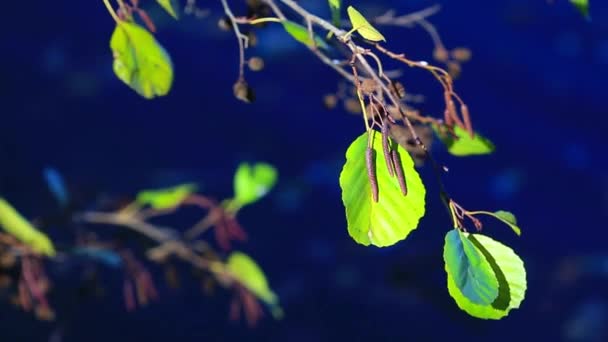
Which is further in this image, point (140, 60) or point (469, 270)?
point (140, 60)

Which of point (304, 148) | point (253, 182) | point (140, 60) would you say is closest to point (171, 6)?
point (140, 60)

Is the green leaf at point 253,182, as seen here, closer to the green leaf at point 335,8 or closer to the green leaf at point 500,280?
the green leaf at point 335,8

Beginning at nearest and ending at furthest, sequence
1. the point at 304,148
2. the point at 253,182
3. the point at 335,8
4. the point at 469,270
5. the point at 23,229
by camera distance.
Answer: the point at 469,270
the point at 335,8
the point at 23,229
the point at 253,182
the point at 304,148

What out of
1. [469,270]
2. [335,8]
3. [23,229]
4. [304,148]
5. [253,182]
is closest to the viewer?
[469,270]

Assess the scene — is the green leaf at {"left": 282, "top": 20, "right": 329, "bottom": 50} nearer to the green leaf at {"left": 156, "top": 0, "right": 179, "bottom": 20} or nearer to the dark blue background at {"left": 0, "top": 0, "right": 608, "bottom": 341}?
the green leaf at {"left": 156, "top": 0, "right": 179, "bottom": 20}

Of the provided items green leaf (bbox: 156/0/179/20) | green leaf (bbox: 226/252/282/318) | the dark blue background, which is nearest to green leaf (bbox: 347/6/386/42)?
green leaf (bbox: 156/0/179/20)

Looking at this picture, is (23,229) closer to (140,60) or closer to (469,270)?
(140,60)

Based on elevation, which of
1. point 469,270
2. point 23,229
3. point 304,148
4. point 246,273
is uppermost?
point 469,270

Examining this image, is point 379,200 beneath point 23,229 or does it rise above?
above
